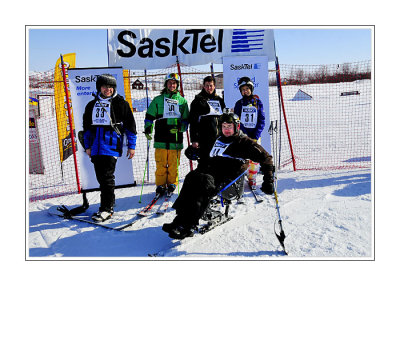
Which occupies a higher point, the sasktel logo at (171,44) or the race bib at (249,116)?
the sasktel logo at (171,44)

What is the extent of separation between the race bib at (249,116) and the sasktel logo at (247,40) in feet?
5.36

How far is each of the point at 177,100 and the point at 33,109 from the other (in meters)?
3.99

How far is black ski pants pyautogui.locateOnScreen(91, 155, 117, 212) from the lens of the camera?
4.61 m

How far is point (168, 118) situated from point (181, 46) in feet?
6.47

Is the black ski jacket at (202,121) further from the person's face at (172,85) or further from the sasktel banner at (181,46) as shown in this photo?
the sasktel banner at (181,46)

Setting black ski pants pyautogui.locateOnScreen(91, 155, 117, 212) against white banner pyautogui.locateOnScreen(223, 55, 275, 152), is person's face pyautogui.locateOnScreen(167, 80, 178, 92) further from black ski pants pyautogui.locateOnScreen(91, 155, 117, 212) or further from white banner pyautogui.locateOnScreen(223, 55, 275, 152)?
white banner pyautogui.locateOnScreen(223, 55, 275, 152)

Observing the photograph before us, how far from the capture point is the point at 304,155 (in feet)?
29.2

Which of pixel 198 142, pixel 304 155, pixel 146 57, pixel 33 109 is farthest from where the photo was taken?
pixel 304 155

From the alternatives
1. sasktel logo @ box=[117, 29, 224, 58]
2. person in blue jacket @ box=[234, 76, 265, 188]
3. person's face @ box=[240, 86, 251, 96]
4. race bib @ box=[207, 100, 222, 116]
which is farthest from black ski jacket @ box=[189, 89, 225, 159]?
sasktel logo @ box=[117, 29, 224, 58]

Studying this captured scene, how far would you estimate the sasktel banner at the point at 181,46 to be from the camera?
6184 mm

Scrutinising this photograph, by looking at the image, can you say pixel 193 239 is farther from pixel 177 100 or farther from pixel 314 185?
pixel 314 185

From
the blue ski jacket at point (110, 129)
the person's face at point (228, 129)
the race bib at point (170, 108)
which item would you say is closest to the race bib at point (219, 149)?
the person's face at point (228, 129)

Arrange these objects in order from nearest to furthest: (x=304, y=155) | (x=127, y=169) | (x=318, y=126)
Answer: (x=127, y=169)
(x=304, y=155)
(x=318, y=126)

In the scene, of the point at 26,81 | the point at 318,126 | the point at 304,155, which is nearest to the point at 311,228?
the point at 26,81
